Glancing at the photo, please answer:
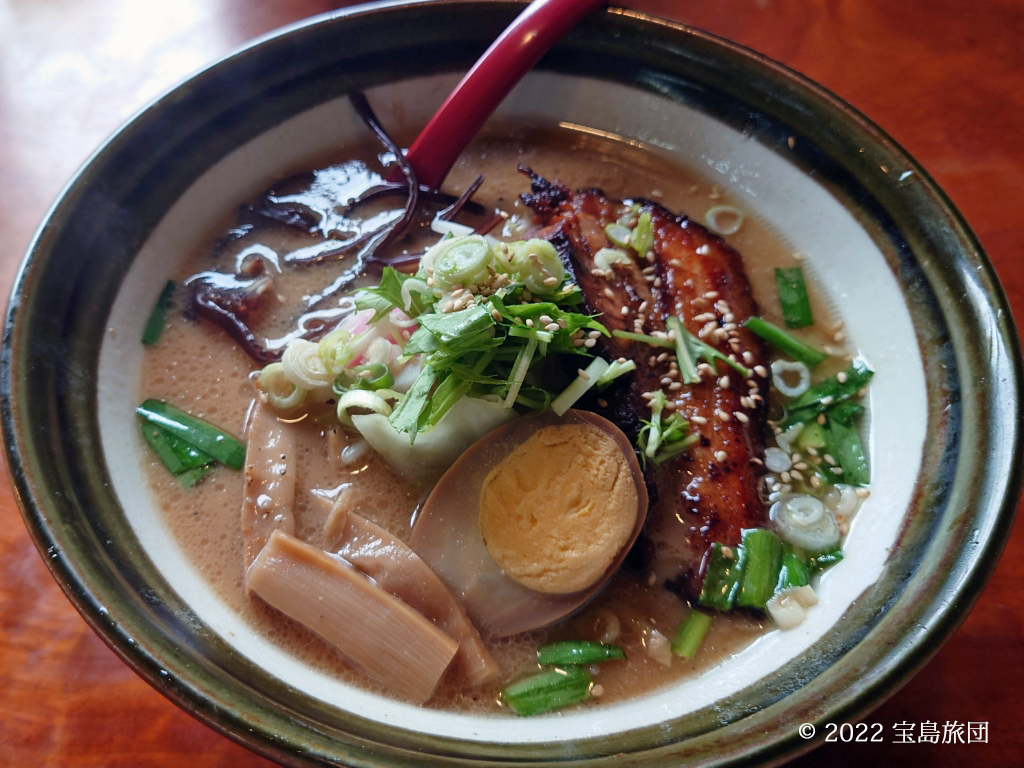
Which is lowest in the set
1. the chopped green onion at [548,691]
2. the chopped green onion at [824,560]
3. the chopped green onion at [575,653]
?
the chopped green onion at [548,691]

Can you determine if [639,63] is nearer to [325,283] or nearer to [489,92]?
[489,92]

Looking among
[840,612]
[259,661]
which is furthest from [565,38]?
[259,661]

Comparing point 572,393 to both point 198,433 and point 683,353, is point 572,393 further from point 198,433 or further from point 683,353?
point 198,433

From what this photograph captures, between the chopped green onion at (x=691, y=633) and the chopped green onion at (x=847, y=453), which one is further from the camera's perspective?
the chopped green onion at (x=847, y=453)

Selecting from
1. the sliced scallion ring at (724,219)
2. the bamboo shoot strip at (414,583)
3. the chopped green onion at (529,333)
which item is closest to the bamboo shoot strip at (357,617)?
the bamboo shoot strip at (414,583)

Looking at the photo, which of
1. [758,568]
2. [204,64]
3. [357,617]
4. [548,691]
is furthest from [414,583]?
[204,64]

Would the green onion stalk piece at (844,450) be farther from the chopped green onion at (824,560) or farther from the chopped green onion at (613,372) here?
the chopped green onion at (613,372)

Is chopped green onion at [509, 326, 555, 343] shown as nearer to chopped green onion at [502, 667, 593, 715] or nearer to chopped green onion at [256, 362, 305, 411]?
chopped green onion at [256, 362, 305, 411]
